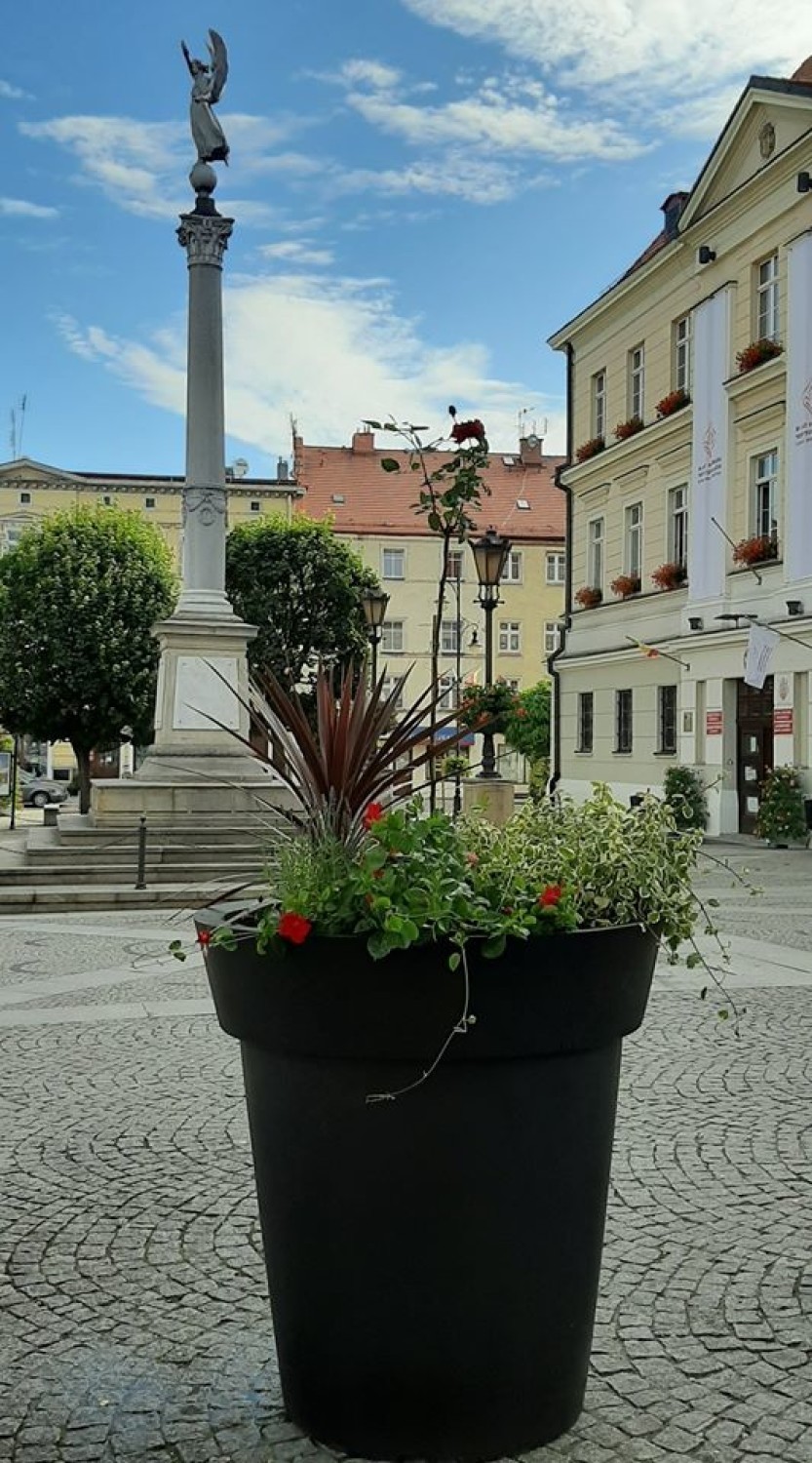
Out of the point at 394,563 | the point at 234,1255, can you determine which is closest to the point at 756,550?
the point at 234,1255

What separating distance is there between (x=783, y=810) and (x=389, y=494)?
43.0 metres

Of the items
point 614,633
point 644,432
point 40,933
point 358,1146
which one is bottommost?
point 40,933

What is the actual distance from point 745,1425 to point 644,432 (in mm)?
27640

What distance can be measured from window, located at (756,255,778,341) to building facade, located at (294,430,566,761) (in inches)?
1347

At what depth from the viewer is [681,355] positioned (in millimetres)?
28281

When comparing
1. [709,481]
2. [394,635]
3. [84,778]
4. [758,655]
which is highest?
[394,635]

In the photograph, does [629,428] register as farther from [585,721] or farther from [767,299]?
[585,721]

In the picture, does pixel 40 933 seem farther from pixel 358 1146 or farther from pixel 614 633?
pixel 614 633

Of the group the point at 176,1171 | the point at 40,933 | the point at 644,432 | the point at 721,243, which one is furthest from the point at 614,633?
the point at 176,1171

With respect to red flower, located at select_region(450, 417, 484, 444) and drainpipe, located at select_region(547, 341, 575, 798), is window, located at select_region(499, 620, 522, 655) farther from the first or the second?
red flower, located at select_region(450, 417, 484, 444)

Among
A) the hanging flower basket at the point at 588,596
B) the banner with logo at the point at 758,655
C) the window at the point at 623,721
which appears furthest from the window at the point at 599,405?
the banner with logo at the point at 758,655

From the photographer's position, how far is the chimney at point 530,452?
6456 centimetres

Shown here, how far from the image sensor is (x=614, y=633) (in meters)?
30.4

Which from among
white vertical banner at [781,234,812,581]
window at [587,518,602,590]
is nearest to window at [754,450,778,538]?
white vertical banner at [781,234,812,581]
